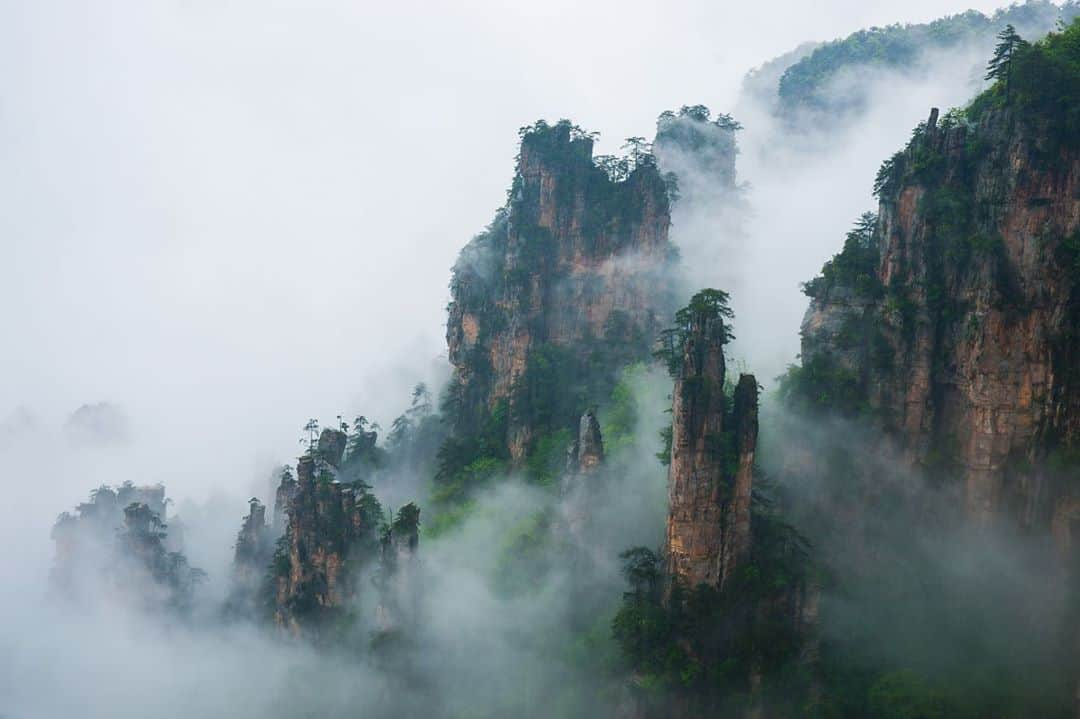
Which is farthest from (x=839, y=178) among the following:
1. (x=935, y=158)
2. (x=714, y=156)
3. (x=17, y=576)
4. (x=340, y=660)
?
(x=17, y=576)

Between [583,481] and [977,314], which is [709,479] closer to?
[583,481]

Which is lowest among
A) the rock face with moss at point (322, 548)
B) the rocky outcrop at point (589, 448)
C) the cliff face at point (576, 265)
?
the rock face with moss at point (322, 548)

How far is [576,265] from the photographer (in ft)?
217

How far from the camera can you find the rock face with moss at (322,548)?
A: 6084 cm

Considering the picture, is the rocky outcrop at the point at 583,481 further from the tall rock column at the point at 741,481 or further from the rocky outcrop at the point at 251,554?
the rocky outcrop at the point at 251,554

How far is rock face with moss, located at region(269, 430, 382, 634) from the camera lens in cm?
6084

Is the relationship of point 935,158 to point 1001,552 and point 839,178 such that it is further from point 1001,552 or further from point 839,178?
point 839,178

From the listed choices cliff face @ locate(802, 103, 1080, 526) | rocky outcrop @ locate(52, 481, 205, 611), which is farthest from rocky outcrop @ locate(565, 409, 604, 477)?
rocky outcrop @ locate(52, 481, 205, 611)

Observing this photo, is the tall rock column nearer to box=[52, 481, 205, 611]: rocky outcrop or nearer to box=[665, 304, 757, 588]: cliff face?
box=[665, 304, 757, 588]: cliff face

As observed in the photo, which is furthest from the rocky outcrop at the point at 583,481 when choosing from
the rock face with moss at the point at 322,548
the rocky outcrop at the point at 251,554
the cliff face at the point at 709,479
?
the rocky outcrop at the point at 251,554

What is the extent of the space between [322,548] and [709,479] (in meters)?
29.1

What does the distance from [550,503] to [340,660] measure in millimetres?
16664

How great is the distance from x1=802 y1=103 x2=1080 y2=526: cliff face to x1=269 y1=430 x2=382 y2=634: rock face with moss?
103 ft

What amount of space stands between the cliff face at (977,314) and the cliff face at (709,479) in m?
6.47
